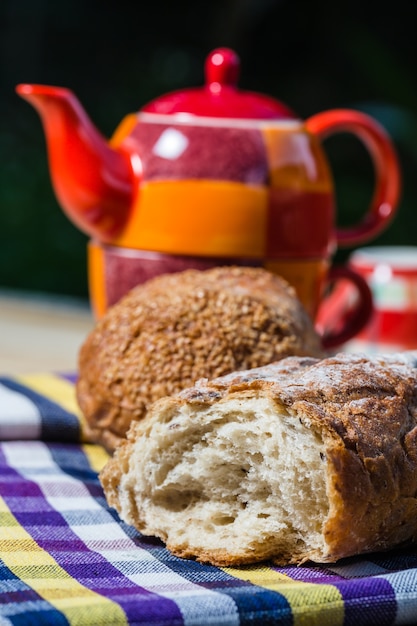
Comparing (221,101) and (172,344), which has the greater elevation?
(221,101)

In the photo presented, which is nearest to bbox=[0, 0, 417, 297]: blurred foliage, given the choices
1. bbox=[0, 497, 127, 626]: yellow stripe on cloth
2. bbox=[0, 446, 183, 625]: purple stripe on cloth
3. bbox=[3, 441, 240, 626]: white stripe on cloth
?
bbox=[3, 441, 240, 626]: white stripe on cloth

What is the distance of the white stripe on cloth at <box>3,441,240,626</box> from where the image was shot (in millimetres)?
710

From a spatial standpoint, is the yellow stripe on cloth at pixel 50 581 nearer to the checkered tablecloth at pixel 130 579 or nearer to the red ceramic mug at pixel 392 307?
the checkered tablecloth at pixel 130 579

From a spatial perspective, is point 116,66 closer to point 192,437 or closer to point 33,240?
point 33,240

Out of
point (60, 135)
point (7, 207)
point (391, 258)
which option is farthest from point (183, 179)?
point (7, 207)

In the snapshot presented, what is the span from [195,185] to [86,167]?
157mm

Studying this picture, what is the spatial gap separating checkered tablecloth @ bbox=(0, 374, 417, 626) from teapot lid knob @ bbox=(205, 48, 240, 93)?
669 millimetres

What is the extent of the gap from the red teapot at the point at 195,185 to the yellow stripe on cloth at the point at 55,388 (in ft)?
0.46

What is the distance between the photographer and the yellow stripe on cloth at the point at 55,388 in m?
1.33

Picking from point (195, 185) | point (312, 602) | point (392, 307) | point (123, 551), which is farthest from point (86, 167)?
point (312, 602)

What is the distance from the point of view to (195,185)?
1370 millimetres

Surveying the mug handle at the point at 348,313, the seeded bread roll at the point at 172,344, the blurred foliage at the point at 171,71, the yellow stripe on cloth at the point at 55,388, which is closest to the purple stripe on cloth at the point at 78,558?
the seeded bread roll at the point at 172,344

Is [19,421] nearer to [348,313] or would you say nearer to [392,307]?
[348,313]

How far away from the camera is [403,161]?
2748 mm
